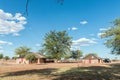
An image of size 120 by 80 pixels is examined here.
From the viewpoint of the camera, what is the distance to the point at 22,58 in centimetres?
10694

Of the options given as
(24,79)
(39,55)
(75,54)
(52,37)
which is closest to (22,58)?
(39,55)

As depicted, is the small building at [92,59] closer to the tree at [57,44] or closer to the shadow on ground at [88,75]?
the tree at [57,44]

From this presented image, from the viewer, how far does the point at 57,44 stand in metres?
90.6

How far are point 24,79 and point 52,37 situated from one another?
235 ft

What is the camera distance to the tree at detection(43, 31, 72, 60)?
90.6 m

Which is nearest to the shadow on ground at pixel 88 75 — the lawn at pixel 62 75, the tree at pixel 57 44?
the lawn at pixel 62 75

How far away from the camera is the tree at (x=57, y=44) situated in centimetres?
9056

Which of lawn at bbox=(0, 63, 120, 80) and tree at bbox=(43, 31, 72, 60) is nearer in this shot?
lawn at bbox=(0, 63, 120, 80)

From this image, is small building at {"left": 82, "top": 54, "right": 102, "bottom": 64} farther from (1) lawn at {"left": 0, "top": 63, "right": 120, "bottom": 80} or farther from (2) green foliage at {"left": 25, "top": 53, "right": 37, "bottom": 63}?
(1) lawn at {"left": 0, "top": 63, "right": 120, "bottom": 80}

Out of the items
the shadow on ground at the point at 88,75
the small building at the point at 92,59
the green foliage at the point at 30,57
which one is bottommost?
the shadow on ground at the point at 88,75

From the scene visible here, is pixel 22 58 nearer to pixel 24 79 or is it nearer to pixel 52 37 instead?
pixel 52 37

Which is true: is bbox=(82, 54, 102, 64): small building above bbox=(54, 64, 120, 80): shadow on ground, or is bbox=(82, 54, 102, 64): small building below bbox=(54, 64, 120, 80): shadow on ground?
above

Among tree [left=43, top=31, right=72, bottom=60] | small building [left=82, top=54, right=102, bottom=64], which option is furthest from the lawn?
small building [left=82, top=54, right=102, bottom=64]

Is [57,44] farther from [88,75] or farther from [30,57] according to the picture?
[88,75]
